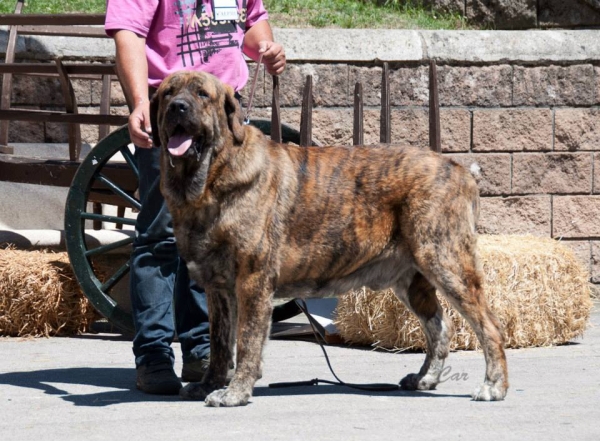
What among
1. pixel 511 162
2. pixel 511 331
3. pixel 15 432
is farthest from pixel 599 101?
pixel 15 432

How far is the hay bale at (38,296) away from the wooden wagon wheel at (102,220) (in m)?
0.21

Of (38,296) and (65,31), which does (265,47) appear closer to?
(38,296)

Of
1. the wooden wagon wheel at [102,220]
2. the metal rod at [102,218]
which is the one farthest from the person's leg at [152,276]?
the metal rod at [102,218]

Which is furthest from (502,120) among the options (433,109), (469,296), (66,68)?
(469,296)

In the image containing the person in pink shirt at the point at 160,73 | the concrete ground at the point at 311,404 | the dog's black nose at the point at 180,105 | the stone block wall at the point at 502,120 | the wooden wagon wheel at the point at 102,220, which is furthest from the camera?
the stone block wall at the point at 502,120

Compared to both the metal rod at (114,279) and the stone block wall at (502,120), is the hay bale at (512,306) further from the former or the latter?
the stone block wall at (502,120)

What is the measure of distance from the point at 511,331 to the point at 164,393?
7.56 feet

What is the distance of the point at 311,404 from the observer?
461 centimetres

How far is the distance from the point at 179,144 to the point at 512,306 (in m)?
2.66

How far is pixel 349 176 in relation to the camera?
4.86 metres

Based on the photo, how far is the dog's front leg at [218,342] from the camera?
4.73 m

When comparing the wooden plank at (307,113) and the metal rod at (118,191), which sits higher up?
the wooden plank at (307,113)

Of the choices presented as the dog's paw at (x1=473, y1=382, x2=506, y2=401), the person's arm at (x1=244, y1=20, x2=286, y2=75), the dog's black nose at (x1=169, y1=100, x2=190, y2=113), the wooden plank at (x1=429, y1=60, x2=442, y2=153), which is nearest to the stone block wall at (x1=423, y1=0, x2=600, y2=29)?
the wooden plank at (x1=429, y1=60, x2=442, y2=153)

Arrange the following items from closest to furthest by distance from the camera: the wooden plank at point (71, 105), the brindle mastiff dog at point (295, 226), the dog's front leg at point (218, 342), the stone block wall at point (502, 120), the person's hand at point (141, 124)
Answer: the brindle mastiff dog at point (295, 226) → the person's hand at point (141, 124) → the dog's front leg at point (218, 342) → the wooden plank at point (71, 105) → the stone block wall at point (502, 120)
